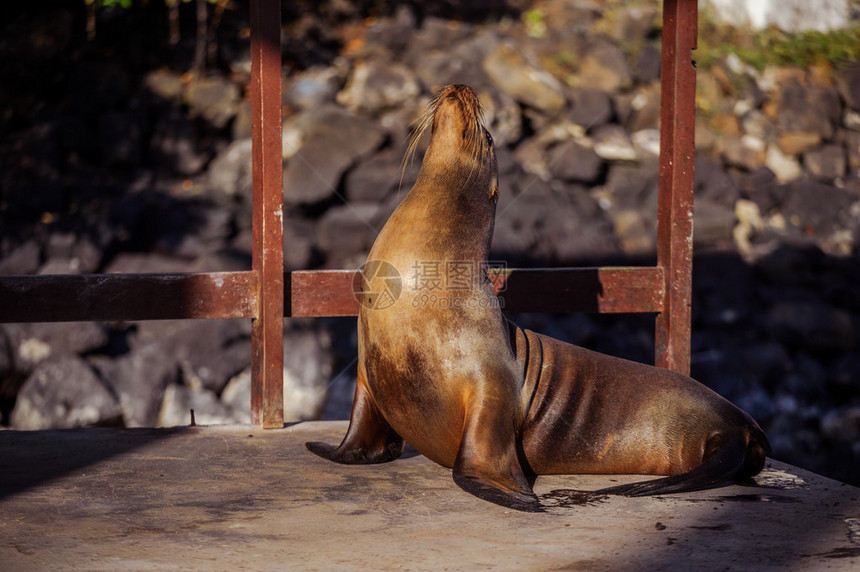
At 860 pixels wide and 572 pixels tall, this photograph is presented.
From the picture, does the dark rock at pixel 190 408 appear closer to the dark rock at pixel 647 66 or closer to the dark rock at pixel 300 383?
the dark rock at pixel 300 383

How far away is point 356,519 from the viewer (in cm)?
309

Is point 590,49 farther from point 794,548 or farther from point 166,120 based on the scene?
point 794,548

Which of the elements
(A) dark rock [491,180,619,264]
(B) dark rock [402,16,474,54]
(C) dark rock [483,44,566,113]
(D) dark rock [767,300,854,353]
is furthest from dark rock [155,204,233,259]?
(D) dark rock [767,300,854,353]

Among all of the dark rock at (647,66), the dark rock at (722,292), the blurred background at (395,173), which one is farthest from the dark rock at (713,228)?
the dark rock at (647,66)

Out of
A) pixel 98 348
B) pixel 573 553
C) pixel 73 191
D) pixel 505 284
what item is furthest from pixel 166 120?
pixel 573 553

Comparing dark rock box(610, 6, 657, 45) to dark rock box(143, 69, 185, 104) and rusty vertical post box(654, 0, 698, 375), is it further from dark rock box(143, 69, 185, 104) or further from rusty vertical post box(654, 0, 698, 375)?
rusty vertical post box(654, 0, 698, 375)

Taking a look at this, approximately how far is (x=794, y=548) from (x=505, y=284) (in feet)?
6.90

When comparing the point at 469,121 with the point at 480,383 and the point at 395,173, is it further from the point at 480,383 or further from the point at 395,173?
the point at 395,173

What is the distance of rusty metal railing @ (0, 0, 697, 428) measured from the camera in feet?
14.1

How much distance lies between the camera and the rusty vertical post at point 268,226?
177 inches

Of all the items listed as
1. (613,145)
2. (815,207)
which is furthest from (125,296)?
(815,207)

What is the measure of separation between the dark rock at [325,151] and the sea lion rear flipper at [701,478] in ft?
26.9

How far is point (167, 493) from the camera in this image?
3.38 meters

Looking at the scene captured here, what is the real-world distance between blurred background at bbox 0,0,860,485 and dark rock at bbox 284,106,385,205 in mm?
30
